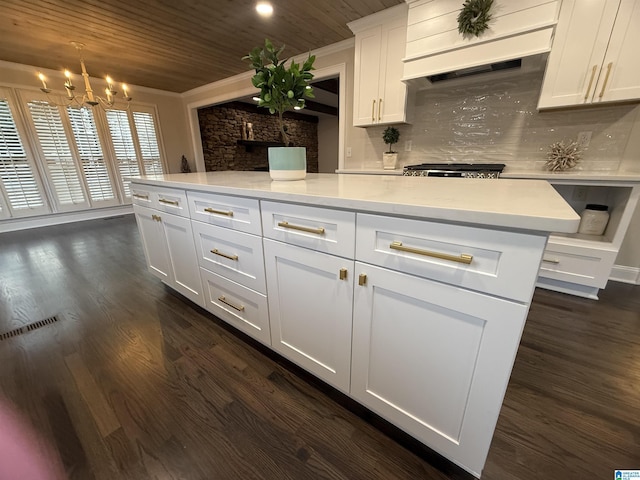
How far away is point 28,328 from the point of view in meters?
1.68

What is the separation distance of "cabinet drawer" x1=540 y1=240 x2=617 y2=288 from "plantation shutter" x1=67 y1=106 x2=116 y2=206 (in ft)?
21.0

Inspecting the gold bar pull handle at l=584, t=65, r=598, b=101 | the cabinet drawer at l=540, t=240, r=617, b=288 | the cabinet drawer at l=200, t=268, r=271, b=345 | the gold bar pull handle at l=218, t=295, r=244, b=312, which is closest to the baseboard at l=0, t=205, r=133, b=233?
the cabinet drawer at l=200, t=268, r=271, b=345

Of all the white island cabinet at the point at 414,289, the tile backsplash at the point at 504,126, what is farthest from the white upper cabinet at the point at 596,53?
the white island cabinet at the point at 414,289

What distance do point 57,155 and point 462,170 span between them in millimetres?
5941

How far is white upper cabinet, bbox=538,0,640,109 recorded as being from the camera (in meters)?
1.62

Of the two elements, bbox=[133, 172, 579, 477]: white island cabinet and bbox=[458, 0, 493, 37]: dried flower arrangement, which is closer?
bbox=[133, 172, 579, 477]: white island cabinet

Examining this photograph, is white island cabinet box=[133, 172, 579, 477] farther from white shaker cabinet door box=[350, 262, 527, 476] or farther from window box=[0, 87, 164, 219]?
window box=[0, 87, 164, 219]

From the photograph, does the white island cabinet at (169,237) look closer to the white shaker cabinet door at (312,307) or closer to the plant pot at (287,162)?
the plant pot at (287,162)

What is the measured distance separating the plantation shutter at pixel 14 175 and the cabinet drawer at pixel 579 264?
658 cm

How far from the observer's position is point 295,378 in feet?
4.23

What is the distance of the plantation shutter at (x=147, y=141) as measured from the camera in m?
4.98

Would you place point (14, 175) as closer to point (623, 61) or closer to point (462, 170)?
point (462, 170)

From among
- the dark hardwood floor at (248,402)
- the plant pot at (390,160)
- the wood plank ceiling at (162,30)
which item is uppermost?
the wood plank ceiling at (162,30)

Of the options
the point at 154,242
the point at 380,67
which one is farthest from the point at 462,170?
the point at 154,242
